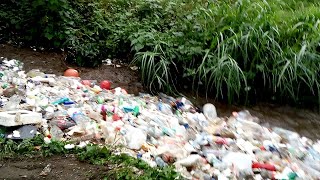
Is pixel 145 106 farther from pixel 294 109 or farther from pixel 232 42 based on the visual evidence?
pixel 294 109

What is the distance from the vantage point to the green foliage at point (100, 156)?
2.72 metres

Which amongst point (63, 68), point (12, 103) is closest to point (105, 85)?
point (63, 68)

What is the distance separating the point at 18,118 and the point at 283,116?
286 centimetres

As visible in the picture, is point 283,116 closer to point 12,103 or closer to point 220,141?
point 220,141

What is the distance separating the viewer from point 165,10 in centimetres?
595

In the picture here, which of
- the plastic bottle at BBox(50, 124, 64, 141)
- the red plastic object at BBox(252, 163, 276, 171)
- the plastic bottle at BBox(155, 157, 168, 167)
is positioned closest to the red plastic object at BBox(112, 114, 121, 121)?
the plastic bottle at BBox(50, 124, 64, 141)

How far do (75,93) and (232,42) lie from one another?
1.88 metres

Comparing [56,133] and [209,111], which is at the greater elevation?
[56,133]

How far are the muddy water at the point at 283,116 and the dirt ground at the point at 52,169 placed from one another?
2251 millimetres

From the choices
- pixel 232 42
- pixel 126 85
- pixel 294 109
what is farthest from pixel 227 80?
pixel 126 85

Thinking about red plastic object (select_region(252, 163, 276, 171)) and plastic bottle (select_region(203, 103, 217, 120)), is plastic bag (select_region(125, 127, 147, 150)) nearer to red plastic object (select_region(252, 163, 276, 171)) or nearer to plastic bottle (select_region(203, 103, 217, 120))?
red plastic object (select_region(252, 163, 276, 171))

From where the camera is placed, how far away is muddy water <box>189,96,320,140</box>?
458 centimetres

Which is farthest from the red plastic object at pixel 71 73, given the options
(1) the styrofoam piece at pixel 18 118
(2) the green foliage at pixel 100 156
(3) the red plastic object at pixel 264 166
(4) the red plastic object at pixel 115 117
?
(3) the red plastic object at pixel 264 166

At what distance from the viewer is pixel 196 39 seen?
5.25 m
